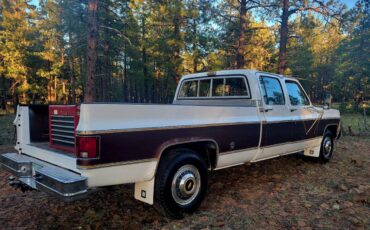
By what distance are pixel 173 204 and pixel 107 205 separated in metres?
1.21

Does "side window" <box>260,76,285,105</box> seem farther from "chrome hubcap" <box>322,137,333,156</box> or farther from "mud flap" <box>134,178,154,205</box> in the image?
"mud flap" <box>134,178,154,205</box>

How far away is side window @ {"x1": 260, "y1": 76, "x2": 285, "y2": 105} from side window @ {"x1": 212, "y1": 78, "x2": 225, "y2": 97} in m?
0.76

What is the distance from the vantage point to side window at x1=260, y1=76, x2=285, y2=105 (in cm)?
505

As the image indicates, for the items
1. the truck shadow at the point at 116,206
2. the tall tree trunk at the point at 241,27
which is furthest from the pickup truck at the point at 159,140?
the tall tree trunk at the point at 241,27

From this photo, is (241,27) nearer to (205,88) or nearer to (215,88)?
(205,88)

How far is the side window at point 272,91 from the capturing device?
16.6 ft

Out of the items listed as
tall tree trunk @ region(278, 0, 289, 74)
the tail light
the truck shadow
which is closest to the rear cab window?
the truck shadow

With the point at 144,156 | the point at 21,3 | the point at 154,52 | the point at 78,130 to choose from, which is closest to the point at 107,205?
the point at 144,156

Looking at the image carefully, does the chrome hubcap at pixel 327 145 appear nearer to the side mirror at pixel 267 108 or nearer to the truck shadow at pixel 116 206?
the truck shadow at pixel 116 206

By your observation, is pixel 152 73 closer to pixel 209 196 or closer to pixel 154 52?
pixel 154 52

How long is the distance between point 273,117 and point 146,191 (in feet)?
9.20

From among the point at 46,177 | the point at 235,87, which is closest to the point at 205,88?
the point at 235,87

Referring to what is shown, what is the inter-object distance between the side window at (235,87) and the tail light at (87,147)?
9.92ft

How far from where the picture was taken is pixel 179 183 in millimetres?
3639
